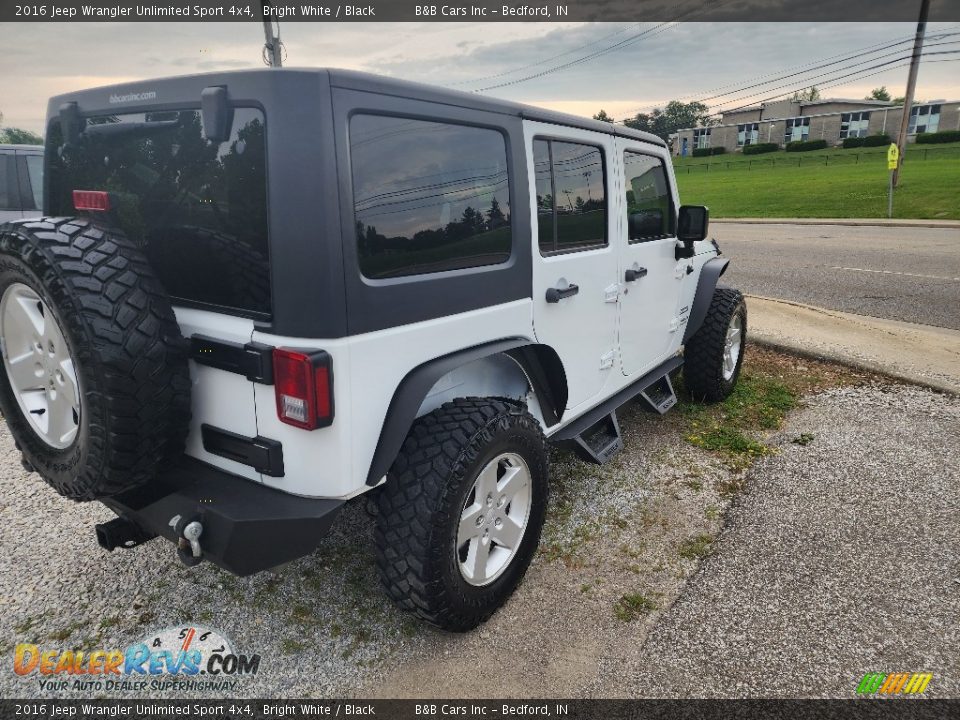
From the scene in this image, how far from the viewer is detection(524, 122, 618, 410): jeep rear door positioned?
9.92 feet

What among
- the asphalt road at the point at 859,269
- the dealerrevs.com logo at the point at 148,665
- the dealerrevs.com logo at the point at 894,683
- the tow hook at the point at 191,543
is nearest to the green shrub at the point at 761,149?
the asphalt road at the point at 859,269

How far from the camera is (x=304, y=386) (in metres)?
2.04

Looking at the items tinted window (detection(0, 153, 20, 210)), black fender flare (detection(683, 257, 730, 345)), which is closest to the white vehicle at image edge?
black fender flare (detection(683, 257, 730, 345))

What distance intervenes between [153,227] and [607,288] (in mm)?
2299

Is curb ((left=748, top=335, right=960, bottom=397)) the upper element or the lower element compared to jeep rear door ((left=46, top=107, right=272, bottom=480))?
lower

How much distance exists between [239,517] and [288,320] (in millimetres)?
674

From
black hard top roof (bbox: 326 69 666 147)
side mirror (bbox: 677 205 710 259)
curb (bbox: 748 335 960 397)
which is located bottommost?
curb (bbox: 748 335 960 397)

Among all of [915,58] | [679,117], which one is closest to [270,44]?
[915,58]

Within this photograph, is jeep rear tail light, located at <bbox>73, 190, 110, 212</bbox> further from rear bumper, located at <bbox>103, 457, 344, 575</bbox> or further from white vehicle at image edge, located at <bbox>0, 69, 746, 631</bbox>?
rear bumper, located at <bbox>103, 457, 344, 575</bbox>

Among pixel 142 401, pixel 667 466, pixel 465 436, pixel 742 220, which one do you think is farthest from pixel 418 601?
pixel 742 220

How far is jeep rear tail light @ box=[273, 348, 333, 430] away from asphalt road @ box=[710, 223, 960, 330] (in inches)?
326

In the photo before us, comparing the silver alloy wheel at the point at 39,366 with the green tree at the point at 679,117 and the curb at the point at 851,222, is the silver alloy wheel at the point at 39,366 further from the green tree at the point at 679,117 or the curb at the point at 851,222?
the green tree at the point at 679,117

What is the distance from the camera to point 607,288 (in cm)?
360

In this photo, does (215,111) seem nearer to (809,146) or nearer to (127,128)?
(127,128)
